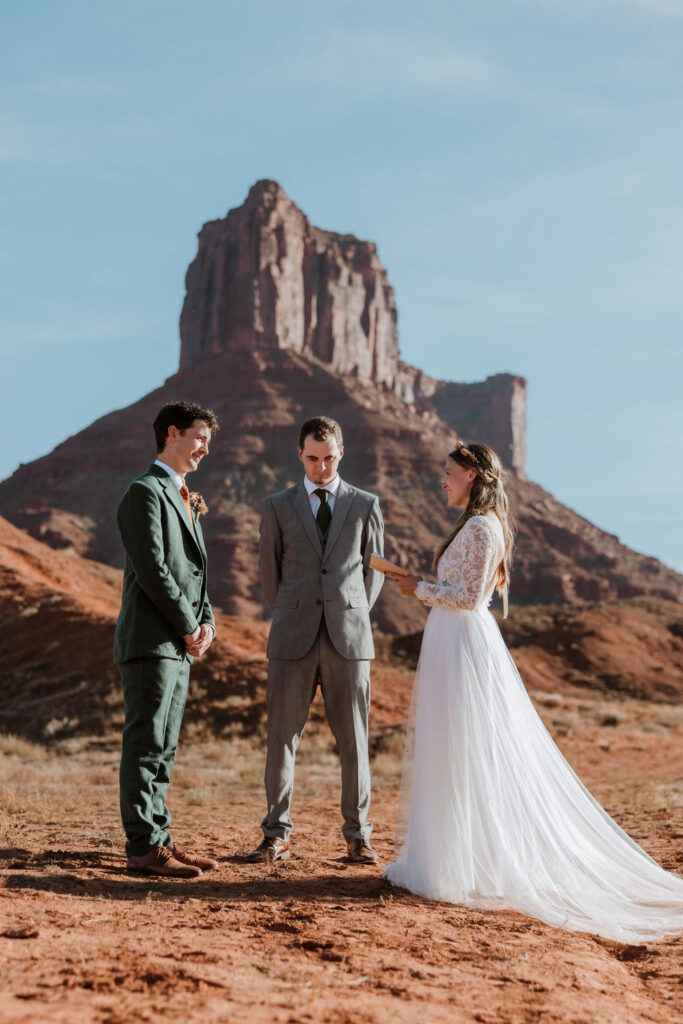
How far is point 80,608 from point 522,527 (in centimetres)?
5799

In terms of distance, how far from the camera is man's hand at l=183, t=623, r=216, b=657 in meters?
4.95

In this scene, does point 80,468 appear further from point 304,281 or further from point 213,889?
point 213,889

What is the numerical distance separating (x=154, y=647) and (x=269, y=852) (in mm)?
1536

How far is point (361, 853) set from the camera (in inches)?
216


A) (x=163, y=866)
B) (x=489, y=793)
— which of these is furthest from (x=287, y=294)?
(x=489, y=793)

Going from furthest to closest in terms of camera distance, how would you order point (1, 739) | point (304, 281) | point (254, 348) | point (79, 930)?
1. point (304, 281)
2. point (254, 348)
3. point (1, 739)
4. point (79, 930)

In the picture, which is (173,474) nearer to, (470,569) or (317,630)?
(317,630)

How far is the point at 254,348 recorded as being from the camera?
8531 centimetres

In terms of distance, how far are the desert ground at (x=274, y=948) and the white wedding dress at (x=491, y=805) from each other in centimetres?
14

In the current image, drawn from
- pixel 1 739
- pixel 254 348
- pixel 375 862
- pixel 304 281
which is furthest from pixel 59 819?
pixel 304 281

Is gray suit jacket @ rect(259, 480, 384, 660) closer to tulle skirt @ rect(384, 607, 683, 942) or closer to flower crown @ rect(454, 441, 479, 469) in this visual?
tulle skirt @ rect(384, 607, 683, 942)

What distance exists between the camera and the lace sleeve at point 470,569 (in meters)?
4.79

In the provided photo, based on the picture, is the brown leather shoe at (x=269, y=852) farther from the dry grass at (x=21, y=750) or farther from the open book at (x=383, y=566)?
the dry grass at (x=21, y=750)

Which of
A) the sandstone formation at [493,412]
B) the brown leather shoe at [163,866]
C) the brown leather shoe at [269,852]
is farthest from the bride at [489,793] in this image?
the sandstone formation at [493,412]
